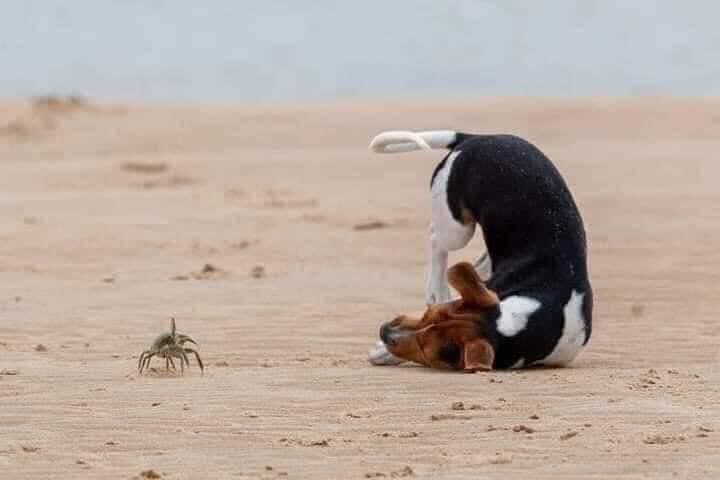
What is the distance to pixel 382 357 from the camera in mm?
8602

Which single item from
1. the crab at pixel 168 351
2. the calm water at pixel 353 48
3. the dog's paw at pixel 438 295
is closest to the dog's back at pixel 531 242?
the dog's paw at pixel 438 295

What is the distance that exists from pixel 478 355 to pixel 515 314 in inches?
9.2

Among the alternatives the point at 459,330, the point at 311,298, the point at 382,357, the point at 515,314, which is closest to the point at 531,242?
the point at 515,314

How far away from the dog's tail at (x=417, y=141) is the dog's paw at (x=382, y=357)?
115cm

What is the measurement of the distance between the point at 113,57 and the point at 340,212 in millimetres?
15565

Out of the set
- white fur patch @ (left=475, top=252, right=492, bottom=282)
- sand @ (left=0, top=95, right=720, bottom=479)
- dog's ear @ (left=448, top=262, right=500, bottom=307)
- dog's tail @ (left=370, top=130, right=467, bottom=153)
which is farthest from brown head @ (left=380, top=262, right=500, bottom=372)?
dog's tail @ (left=370, top=130, right=467, bottom=153)

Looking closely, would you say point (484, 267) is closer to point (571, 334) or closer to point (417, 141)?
point (417, 141)

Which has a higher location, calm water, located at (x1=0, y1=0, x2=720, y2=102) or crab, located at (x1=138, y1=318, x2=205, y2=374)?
calm water, located at (x1=0, y1=0, x2=720, y2=102)

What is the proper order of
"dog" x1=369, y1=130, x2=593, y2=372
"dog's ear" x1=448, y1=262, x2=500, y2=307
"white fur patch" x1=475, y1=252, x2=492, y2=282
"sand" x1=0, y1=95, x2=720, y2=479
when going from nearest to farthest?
"sand" x1=0, y1=95, x2=720, y2=479 → "dog's ear" x1=448, y1=262, x2=500, y2=307 → "dog" x1=369, y1=130, x2=593, y2=372 → "white fur patch" x1=475, y1=252, x2=492, y2=282

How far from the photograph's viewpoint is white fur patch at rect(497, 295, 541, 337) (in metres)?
8.21

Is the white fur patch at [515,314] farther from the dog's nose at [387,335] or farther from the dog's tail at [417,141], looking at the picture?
the dog's tail at [417,141]

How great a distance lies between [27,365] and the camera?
8633 millimetres

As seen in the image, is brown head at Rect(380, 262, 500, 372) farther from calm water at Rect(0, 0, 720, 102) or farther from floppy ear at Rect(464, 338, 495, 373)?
calm water at Rect(0, 0, 720, 102)

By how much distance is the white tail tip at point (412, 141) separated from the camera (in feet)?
30.5
